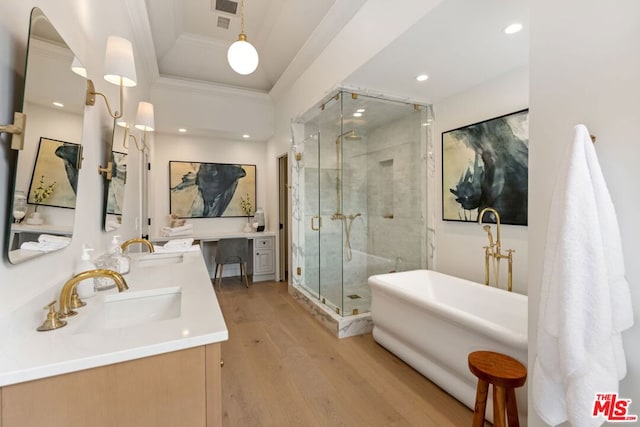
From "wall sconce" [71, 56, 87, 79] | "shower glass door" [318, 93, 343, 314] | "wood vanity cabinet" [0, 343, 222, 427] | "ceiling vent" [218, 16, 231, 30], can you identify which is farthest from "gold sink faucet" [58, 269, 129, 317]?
"ceiling vent" [218, 16, 231, 30]

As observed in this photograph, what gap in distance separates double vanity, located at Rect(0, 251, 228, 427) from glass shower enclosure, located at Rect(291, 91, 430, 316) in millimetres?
2434

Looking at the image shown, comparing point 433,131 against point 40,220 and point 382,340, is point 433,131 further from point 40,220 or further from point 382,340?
point 40,220

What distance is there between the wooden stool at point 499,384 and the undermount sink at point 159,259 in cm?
211

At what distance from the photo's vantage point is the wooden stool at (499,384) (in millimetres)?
1265

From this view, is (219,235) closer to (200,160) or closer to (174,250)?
(200,160)

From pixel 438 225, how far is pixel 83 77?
125 inches

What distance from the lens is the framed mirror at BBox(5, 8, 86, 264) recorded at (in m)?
0.90

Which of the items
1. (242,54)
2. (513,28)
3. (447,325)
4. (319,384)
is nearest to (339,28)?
(242,54)

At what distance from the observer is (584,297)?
89 centimetres

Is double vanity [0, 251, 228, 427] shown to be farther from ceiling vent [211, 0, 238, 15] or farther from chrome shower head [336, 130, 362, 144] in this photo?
ceiling vent [211, 0, 238, 15]

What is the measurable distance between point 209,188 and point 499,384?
4.62 m

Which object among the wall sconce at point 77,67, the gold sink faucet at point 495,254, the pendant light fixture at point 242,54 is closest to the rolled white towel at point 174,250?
the wall sconce at point 77,67

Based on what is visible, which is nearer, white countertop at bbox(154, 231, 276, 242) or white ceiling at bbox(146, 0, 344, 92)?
white ceiling at bbox(146, 0, 344, 92)

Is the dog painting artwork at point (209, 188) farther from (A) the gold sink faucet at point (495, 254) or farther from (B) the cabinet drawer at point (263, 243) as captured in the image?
(A) the gold sink faucet at point (495, 254)
